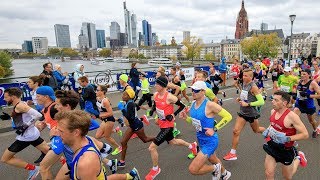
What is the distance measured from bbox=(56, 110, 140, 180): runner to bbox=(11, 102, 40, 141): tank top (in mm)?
2215

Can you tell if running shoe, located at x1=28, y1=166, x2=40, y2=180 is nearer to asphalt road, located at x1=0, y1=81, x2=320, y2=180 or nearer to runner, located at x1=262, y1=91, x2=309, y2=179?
asphalt road, located at x1=0, y1=81, x2=320, y2=180

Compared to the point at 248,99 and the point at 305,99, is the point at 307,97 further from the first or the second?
the point at 248,99

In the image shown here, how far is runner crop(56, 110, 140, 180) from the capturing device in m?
2.04

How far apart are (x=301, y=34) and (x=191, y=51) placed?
85739 mm

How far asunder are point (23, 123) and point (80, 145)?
2.43 metres

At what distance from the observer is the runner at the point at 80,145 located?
204 centimetres

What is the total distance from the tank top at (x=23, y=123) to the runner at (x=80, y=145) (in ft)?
7.27

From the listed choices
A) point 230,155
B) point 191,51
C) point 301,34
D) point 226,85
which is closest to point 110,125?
point 230,155

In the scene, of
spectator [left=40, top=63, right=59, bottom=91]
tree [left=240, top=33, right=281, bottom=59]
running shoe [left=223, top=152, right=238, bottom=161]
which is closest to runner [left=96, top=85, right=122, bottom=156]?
running shoe [left=223, top=152, right=238, bottom=161]

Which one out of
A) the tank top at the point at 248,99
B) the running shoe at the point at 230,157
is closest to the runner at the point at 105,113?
the running shoe at the point at 230,157

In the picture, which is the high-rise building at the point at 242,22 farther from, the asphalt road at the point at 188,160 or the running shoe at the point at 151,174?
the running shoe at the point at 151,174

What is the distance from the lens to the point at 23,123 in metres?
4.08

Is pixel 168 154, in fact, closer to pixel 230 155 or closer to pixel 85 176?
pixel 230 155

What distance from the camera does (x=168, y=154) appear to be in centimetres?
551
